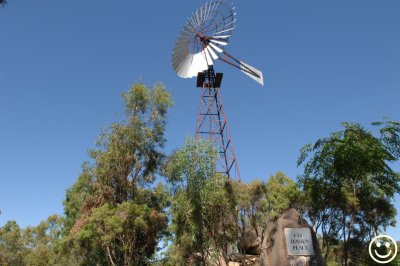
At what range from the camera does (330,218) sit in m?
20.0

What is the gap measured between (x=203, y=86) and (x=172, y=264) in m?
12.8

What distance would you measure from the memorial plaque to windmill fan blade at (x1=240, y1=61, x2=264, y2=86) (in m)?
19.0

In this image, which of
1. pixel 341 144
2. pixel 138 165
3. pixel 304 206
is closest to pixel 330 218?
pixel 304 206

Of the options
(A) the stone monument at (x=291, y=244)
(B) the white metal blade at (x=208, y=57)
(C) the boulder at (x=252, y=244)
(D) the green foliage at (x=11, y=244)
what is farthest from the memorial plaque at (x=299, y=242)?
(D) the green foliage at (x=11, y=244)

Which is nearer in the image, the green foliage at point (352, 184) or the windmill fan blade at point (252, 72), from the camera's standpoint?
the green foliage at point (352, 184)

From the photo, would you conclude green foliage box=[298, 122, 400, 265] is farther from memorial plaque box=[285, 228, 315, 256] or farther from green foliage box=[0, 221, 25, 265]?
green foliage box=[0, 221, 25, 265]

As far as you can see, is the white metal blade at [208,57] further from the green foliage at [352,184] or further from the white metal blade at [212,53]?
the green foliage at [352,184]

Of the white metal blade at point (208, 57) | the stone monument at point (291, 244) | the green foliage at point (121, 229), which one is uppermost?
the white metal blade at point (208, 57)

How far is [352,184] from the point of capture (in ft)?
62.7

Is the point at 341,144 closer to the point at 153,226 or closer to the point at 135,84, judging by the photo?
the point at 153,226

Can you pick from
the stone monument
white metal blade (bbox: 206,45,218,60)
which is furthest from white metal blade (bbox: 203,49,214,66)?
the stone monument

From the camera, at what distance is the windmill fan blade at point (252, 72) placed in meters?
31.2

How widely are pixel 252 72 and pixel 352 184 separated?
587 inches

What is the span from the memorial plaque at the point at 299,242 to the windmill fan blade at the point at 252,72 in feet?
62.4
